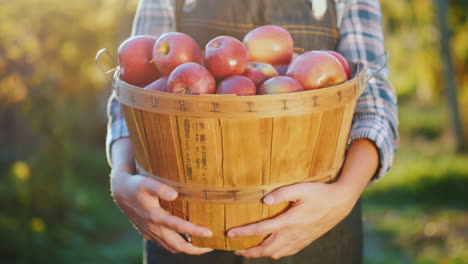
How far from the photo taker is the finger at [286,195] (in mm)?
1233

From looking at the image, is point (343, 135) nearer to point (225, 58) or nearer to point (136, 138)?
point (225, 58)

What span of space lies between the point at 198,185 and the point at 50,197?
10.0 ft

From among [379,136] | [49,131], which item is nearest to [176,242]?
[379,136]

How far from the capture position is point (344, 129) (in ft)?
4.41

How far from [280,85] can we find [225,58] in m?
0.16

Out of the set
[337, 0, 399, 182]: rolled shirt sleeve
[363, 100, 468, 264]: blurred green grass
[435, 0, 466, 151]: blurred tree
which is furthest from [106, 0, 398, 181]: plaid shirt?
[435, 0, 466, 151]: blurred tree

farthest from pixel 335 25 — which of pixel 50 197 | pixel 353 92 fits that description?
pixel 50 197

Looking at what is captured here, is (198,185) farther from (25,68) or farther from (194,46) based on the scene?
(25,68)

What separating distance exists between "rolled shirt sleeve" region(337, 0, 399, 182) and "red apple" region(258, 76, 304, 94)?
0.32 meters

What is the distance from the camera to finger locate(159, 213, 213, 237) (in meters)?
1.29

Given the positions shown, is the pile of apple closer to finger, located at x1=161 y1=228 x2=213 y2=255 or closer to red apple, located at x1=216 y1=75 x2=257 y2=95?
red apple, located at x1=216 y1=75 x2=257 y2=95

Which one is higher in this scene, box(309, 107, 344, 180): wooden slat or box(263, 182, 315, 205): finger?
box(309, 107, 344, 180): wooden slat

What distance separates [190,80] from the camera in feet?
3.98

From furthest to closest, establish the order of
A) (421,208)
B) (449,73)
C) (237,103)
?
(449,73)
(421,208)
(237,103)
